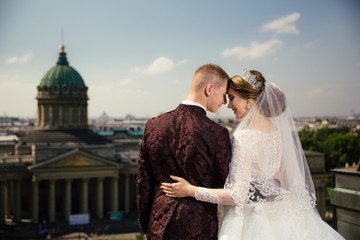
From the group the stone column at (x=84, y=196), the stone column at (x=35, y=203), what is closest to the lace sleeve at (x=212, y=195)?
A: the stone column at (x=35, y=203)

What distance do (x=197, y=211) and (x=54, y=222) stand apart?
162 ft

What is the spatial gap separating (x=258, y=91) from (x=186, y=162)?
1730 millimetres

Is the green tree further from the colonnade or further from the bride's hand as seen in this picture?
the bride's hand

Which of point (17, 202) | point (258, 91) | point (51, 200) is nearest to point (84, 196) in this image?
point (51, 200)

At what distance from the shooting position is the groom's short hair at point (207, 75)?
17.9 feet

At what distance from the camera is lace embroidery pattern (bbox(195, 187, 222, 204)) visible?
5219 mm

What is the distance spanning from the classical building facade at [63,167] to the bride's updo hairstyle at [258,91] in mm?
47056

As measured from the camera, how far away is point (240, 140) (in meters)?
5.51

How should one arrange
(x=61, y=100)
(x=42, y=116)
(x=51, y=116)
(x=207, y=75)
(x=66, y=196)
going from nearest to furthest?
(x=207, y=75) < (x=66, y=196) < (x=51, y=116) < (x=42, y=116) < (x=61, y=100)

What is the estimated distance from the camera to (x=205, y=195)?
17.1 feet

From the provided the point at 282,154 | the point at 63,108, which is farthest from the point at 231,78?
the point at 63,108

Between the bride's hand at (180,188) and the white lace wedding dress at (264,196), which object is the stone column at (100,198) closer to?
the white lace wedding dress at (264,196)

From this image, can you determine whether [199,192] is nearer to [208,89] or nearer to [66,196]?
[208,89]

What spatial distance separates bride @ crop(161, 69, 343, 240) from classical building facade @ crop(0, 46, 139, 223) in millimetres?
47067
